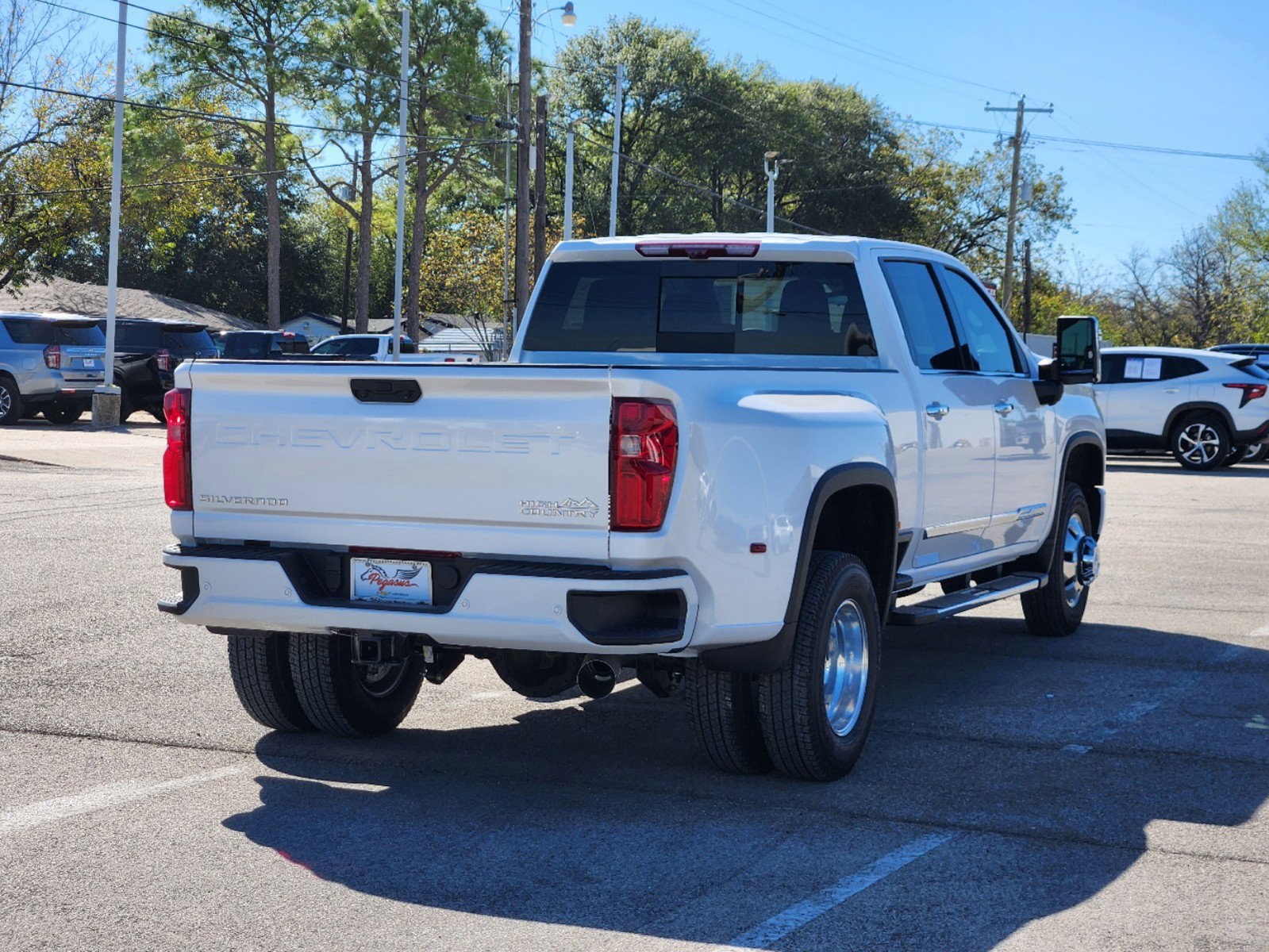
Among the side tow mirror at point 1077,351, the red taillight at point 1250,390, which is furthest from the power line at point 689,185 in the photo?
the side tow mirror at point 1077,351

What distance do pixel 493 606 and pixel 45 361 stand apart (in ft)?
78.1

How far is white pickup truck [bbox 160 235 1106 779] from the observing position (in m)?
4.99

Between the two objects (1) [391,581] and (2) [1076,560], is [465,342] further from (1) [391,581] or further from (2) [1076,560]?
(1) [391,581]

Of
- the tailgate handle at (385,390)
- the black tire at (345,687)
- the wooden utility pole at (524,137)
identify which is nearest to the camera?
the tailgate handle at (385,390)

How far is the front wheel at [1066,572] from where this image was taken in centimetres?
885

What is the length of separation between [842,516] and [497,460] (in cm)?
171

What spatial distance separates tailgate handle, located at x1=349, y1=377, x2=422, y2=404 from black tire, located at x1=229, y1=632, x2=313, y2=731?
1.27 m

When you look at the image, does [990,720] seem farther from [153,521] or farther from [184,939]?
[153,521]

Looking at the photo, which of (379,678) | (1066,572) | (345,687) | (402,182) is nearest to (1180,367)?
(1066,572)

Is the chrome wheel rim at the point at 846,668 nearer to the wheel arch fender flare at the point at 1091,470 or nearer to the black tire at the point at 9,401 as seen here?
the wheel arch fender flare at the point at 1091,470

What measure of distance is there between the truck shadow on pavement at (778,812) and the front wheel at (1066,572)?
4.38ft

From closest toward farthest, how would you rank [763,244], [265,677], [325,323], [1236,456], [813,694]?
[813,694], [265,677], [763,244], [1236,456], [325,323]

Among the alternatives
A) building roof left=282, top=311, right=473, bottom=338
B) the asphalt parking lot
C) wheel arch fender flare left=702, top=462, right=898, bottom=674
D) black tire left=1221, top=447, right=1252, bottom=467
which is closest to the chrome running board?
wheel arch fender flare left=702, top=462, right=898, bottom=674

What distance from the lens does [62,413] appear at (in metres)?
28.8
